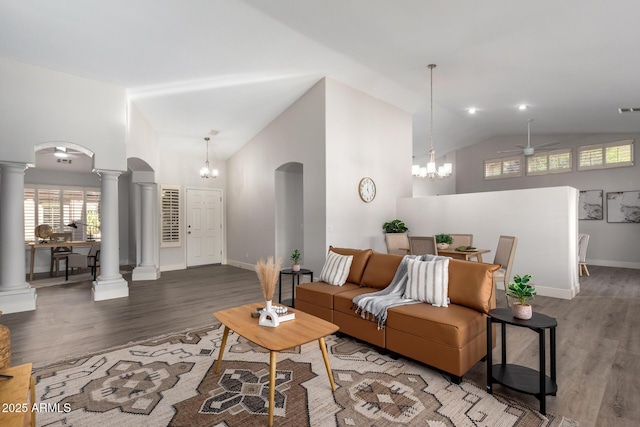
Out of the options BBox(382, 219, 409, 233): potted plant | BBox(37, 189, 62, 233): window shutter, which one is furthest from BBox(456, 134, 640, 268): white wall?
BBox(37, 189, 62, 233): window shutter

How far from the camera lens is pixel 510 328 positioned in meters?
3.75

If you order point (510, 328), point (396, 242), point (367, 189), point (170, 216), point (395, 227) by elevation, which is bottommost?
point (510, 328)

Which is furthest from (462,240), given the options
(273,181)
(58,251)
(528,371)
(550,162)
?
(58,251)

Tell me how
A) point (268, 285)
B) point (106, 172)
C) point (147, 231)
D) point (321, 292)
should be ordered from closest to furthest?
point (268, 285), point (321, 292), point (106, 172), point (147, 231)

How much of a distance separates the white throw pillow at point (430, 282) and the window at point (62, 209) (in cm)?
900

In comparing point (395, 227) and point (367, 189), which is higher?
point (367, 189)

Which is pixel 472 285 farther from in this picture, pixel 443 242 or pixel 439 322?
pixel 443 242

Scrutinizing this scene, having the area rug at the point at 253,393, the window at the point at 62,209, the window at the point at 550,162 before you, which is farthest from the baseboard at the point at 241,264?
the window at the point at 550,162

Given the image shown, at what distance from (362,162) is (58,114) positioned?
5046 mm

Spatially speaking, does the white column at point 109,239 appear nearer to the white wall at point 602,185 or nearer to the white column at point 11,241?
the white column at point 11,241

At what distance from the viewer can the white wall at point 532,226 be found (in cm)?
518

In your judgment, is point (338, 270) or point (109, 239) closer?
point (338, 270)

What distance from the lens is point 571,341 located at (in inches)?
133

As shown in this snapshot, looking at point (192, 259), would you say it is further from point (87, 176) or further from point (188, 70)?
point (188, 70)
